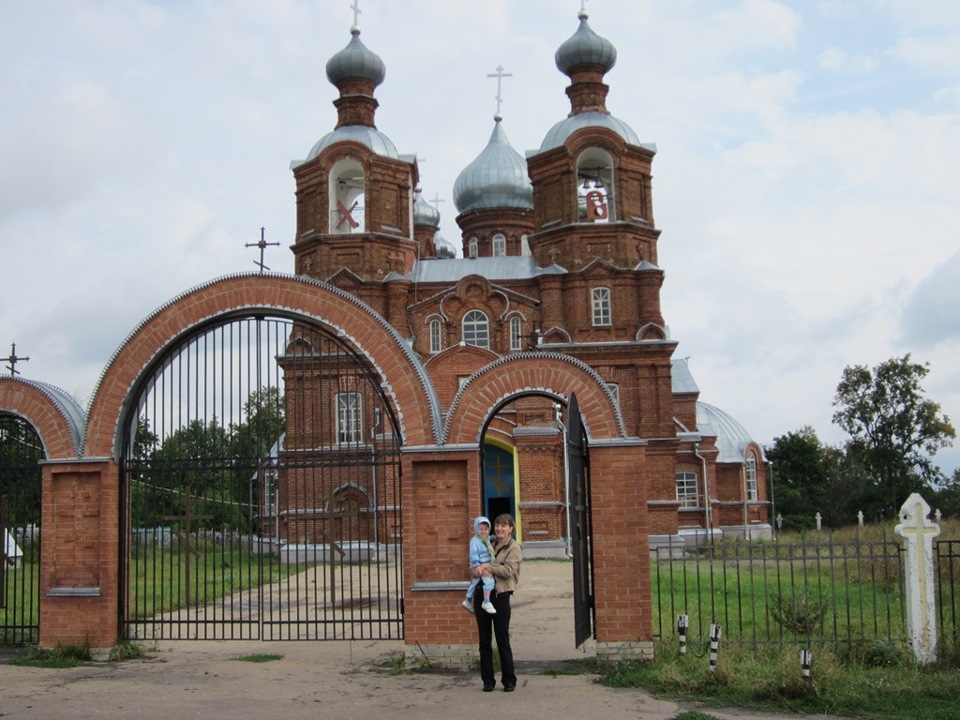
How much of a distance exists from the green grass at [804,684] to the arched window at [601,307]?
71.6ft

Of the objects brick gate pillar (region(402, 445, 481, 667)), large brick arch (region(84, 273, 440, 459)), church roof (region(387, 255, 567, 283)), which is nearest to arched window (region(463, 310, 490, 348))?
church roof (region(387, 255, 567, 283))

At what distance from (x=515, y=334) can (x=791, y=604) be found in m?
21.0

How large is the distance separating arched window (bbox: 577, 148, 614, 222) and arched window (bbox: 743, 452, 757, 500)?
1272cm

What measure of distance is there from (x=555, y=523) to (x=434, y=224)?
22839 millimetres

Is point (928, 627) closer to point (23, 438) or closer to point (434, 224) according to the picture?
point (23, 438)

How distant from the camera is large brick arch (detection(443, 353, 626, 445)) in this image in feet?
35.4

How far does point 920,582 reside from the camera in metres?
10.2

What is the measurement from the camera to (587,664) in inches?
410

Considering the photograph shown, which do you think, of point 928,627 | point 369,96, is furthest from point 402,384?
point 369,96

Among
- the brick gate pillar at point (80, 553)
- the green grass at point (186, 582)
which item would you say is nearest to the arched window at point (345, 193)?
the green grass at point (186, 582)

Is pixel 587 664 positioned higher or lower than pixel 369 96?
lower

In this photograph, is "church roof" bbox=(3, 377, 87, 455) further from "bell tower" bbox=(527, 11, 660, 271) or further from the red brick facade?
"bell tower" bbox=(527, 11, 660, 271)

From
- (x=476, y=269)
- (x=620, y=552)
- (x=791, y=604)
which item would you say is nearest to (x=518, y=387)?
(x=620, y=552)

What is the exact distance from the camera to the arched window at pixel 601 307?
3167 cm
